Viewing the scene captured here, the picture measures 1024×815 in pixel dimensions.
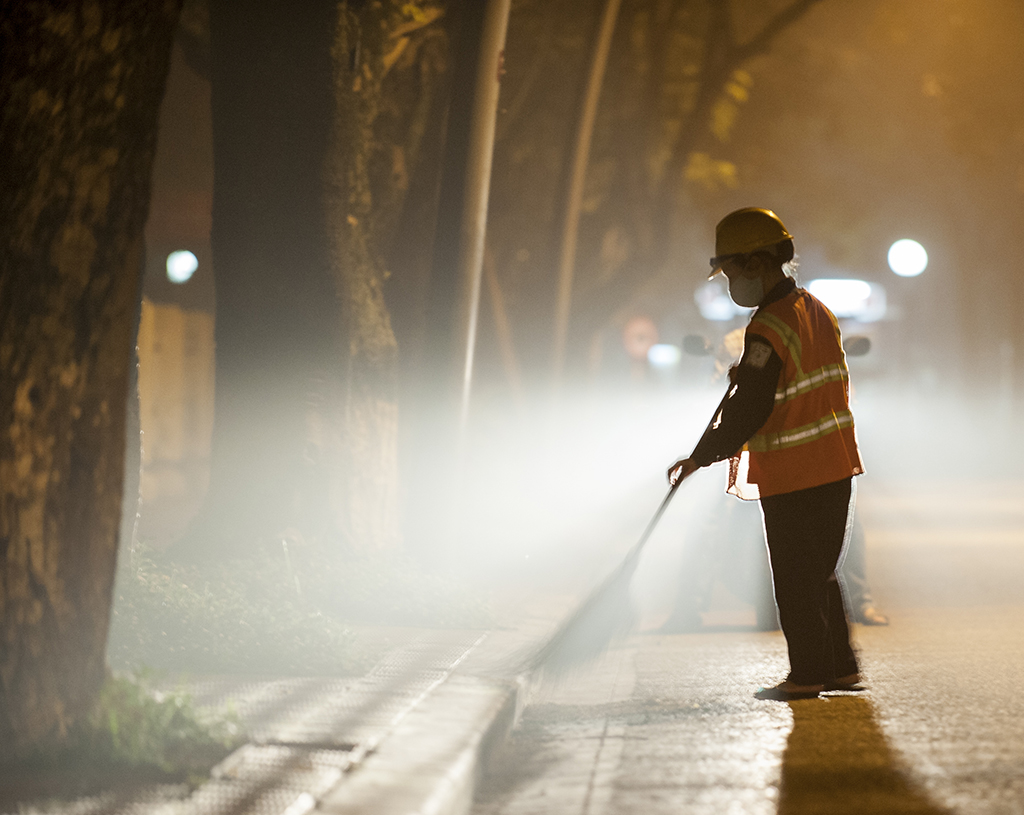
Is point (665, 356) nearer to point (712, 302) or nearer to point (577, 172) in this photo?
point (712, 302)

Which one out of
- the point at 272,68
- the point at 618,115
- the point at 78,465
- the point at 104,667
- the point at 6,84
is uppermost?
the point at 618,115

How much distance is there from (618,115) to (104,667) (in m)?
11.5

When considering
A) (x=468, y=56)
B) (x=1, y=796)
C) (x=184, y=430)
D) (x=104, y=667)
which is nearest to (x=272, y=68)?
(x=468, y=56)

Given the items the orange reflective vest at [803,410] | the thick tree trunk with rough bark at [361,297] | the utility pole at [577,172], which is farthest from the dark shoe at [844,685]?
the utility pole at [577,172]

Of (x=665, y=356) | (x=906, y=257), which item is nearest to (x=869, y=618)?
(x=906, y=257)

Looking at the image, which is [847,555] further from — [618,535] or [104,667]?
[618,535]

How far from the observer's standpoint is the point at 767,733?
183 inches

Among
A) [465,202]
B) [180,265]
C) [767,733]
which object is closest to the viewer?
[767,733]

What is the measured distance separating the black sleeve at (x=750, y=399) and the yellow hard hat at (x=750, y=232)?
0.40 m

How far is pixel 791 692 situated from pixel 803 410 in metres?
1.09

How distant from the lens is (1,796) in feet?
11.8

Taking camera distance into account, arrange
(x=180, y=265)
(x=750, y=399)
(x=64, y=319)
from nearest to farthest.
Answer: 1. (x=64, y=319)
2. (x=750, y=399)
3. (x=180, y=265)

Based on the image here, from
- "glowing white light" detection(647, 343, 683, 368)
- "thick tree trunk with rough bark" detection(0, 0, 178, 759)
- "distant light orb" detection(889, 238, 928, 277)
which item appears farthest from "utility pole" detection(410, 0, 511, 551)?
"glowing white light" detection(647, 343, 683, 368)

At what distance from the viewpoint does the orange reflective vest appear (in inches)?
197
